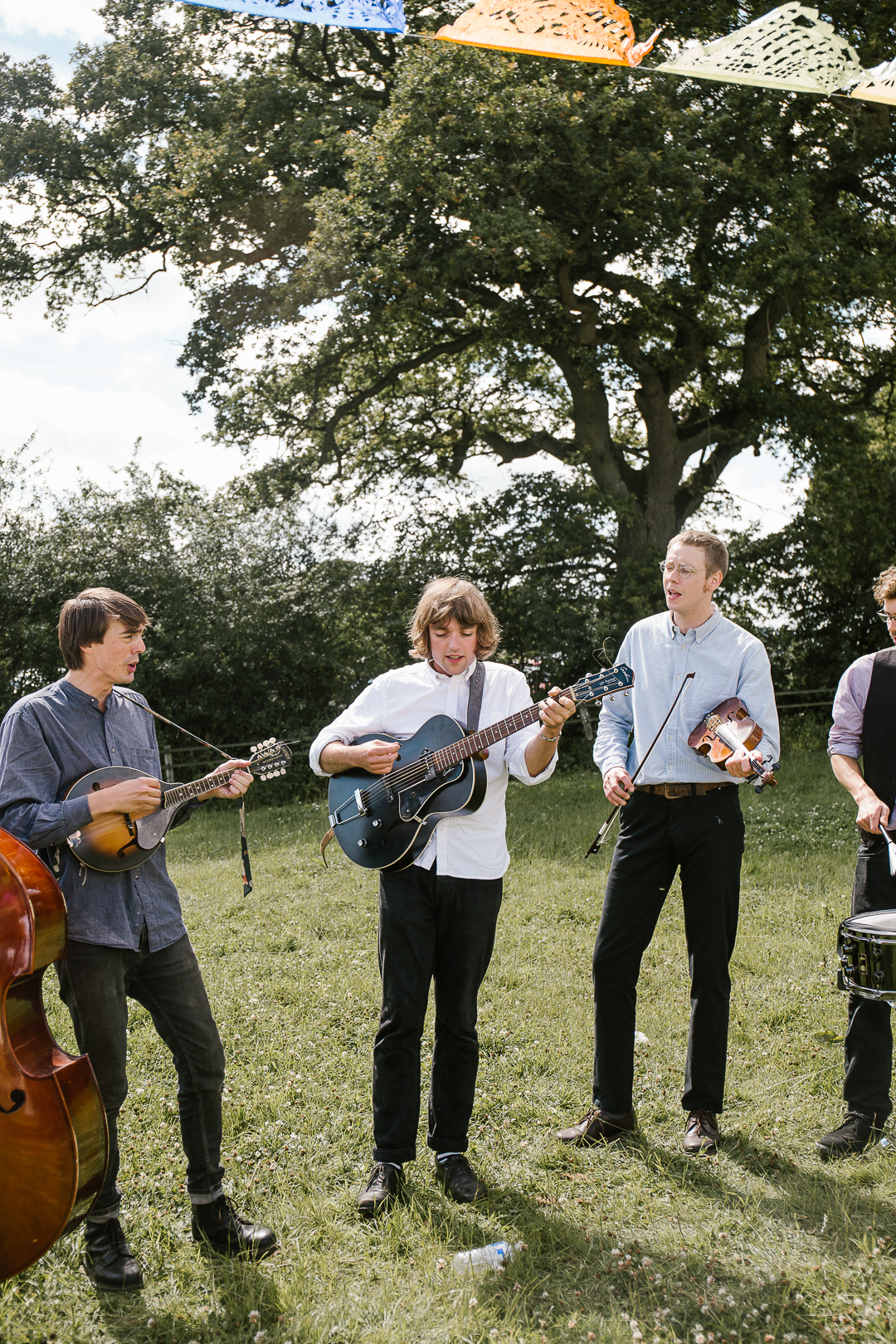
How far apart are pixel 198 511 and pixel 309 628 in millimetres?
2707

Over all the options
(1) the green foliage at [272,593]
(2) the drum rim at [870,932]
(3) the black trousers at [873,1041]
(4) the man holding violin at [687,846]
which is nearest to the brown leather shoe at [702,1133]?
(4) the man holding violin at [687,846]

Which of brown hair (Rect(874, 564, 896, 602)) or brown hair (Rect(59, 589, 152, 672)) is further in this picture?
brown hair (Rect(874, 564, 896, 602))

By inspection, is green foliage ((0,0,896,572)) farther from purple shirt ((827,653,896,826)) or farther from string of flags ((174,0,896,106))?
purple shirt ((827,653,896,826))

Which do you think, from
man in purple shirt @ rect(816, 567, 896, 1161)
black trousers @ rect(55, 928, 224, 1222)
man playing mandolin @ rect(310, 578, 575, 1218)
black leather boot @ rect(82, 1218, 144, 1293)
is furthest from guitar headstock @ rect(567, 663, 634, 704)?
black leather boot @ rect(82, 1218, 144, 1293)

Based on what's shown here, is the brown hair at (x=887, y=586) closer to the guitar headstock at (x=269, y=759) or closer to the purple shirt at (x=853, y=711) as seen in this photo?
the purple shirt at (x=853, y=711)

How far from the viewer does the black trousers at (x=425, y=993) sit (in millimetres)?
3709

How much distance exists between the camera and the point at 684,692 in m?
4.08

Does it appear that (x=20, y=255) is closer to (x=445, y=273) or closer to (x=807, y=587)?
(x=445, y=273)

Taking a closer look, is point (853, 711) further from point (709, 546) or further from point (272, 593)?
point (272, 593)

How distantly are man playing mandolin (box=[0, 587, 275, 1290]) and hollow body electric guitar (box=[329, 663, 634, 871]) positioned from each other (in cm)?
55

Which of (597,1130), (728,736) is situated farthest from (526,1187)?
(728,736)

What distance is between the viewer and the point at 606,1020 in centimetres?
413

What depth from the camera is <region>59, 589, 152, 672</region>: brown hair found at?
3346mm

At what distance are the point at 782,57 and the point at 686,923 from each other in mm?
4560
